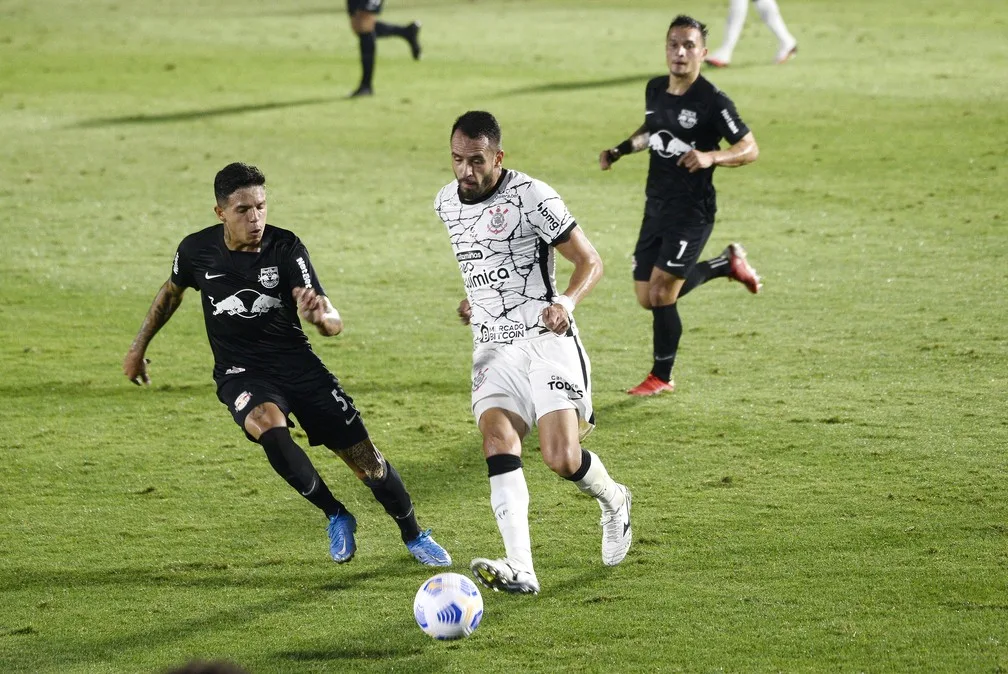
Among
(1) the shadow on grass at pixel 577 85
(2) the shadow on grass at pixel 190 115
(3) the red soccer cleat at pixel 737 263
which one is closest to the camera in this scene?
(3) the red soccer cleat at pixel 737 263

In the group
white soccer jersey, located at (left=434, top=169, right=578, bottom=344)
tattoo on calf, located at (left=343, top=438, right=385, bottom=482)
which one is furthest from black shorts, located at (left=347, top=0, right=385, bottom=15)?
tattoo on calf, located at (left=343, top=438, right=385, bottom=482)

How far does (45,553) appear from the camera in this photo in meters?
6.73

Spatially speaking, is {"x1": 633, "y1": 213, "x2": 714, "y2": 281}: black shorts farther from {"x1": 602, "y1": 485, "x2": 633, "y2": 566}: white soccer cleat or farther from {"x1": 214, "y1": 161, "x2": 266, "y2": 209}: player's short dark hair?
{"x1": 214, "y1": 161, "x2": 266, "y2": 209}: player's short dark hair

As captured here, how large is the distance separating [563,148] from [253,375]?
11.5m

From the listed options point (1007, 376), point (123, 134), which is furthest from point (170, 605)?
point (123, 134)

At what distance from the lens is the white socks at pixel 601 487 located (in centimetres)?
623

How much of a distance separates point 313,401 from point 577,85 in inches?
619

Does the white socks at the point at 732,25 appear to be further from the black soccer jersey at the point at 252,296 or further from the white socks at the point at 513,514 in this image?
the white socks at the point at 513,514

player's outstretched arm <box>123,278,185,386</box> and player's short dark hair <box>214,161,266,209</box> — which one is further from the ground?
player's short dark hair <box>214,161,266,209</box>

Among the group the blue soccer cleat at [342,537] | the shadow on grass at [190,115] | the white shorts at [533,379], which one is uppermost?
the white shorts at [533,379]

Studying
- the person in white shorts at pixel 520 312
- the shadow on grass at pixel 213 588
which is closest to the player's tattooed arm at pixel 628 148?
the person in white shorts at pixel 520 312

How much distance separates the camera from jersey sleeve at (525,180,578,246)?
248 inches

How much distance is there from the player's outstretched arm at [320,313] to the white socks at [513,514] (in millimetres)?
984

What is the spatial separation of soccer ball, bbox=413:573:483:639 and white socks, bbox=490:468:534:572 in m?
0.37
